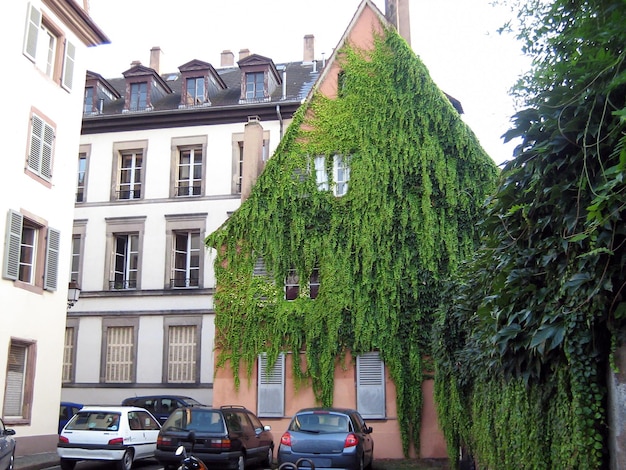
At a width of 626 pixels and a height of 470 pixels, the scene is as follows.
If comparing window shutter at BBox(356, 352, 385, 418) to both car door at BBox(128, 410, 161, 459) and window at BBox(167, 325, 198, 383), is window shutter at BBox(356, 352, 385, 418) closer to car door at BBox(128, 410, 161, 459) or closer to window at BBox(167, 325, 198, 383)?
car door at BBox(128, 410, 161, 459)

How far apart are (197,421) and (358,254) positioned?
7231 mm

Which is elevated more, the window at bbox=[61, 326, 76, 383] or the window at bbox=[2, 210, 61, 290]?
the window at bbox=[2, 210, 61, 290]

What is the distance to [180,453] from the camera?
34.0 ft

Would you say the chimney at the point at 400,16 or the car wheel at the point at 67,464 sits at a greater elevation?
the chimney at the point at 400,16

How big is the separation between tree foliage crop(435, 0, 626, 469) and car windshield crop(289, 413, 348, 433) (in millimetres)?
7637

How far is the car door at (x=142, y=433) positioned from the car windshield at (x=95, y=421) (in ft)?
1.47

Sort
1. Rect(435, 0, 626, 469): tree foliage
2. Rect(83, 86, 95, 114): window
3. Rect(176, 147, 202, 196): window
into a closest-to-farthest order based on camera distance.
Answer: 1. Rect(435, 0, 626, 469): tree foliage
2. Rect(176, 147, 202, 196): window
3. Rect(83, 86, 95, 114): window

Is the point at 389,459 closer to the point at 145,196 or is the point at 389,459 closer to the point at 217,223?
the point at 217,223

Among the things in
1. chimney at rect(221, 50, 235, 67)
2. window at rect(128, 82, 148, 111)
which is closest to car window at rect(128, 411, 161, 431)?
window at rect(128, 82, 148, 111)

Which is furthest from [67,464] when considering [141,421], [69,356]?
[69,356]

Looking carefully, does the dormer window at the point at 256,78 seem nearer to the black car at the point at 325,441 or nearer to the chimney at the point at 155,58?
the chimney at the point at 155,58

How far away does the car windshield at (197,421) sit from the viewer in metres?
15.6

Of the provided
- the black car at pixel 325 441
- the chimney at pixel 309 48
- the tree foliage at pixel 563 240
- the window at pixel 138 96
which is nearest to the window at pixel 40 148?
the black car at pixel 325 441

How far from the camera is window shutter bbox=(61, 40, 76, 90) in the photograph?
72.6ft
